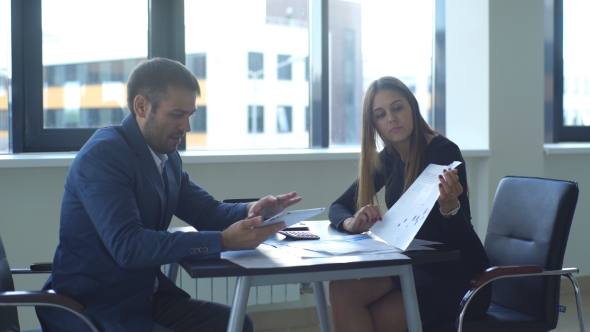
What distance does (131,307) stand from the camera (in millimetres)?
1580

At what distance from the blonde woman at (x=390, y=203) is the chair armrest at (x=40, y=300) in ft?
2.84

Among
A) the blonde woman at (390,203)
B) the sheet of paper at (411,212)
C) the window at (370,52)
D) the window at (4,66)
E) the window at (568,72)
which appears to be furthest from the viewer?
the window at (568,72)

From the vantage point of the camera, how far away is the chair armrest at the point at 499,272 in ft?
5.57

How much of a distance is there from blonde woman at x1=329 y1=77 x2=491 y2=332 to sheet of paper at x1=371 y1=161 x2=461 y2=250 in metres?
0.04

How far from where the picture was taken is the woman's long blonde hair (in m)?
2.11

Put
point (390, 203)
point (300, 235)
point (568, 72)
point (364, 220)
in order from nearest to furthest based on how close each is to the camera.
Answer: point (300, 235) < point (364, 220) < point (390, 203) < point (568, 72)

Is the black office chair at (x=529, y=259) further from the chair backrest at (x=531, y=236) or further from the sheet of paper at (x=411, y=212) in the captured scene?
the sheet of paper at (x=411, y=212)

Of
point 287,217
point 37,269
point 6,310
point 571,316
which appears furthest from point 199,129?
point 571,316

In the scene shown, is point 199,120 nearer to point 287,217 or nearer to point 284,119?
point 284,119

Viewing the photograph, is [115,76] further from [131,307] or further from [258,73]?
[131,307]

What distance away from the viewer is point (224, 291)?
2979mm

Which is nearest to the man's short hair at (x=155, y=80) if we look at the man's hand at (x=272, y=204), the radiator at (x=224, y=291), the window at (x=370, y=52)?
the man's hand at (x=272, y=204)


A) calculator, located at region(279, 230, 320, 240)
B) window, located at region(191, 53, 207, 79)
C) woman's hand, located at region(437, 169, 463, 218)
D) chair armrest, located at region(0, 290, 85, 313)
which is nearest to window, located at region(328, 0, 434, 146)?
window, located at region(191, 53, 207, 79)

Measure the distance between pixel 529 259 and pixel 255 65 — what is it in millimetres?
1988
